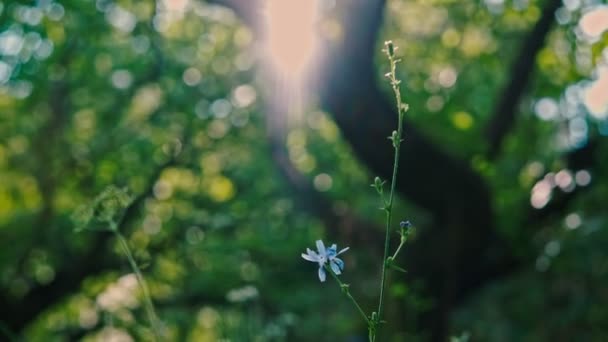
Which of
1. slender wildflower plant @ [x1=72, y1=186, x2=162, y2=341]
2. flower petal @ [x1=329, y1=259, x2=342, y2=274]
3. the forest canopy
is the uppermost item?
the forest canopy

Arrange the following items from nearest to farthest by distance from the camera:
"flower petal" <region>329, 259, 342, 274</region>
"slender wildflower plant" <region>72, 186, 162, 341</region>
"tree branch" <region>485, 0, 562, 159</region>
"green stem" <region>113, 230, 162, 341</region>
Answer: "flower petal" <region>329, 259, 342, 274</region> < "green stem" <region>113, 230, 162, 341</region> < "slender wildflower plant" <region>72, 186, 162, 341</region> < "tree branch" <region>485, 0, 562, 159</region>

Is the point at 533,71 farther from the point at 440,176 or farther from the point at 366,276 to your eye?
the point at 366,276

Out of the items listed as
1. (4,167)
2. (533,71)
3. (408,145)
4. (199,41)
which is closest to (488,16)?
(533,71)

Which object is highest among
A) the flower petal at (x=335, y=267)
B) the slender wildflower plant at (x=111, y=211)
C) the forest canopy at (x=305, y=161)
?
the forest canopy at (x=305, y=161)

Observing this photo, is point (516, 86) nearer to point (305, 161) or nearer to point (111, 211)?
point (305, 161)

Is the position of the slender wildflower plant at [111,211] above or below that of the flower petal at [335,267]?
above

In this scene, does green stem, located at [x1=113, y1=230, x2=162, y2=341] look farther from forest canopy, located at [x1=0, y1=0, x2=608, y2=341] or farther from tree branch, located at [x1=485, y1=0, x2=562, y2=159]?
tree branch, located at [x1=485, y1=0, x2=562, y2=159]

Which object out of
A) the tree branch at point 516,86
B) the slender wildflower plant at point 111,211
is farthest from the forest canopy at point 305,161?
the slender wildflower plant at point 111,211

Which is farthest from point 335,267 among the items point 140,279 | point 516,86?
point 516,86

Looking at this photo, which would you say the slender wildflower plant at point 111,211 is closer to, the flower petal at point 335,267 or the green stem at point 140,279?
the green stem at point 140,279

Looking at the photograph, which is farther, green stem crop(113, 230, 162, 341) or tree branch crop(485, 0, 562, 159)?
tree branch crop(485, 0, 562, 159)

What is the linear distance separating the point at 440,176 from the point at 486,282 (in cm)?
163

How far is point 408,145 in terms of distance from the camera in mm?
6539

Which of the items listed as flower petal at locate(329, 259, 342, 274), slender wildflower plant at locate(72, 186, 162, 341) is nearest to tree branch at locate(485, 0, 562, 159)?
slender wildflower plant at locate(72, 186, 162, 341)
